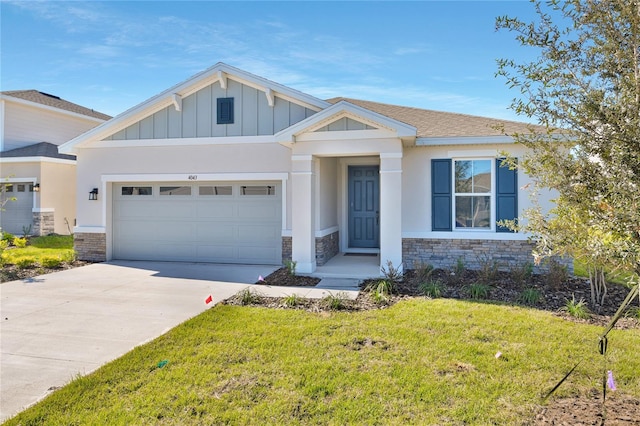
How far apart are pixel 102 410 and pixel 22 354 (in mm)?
2046

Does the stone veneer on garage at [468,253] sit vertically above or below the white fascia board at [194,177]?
below

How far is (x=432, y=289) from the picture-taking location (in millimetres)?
7477

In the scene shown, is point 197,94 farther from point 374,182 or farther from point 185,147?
point 374,182

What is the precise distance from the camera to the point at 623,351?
4727 millimetres

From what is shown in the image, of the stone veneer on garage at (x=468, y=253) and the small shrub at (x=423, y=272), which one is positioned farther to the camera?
the stone veneer on garage at (x=468, y=253)

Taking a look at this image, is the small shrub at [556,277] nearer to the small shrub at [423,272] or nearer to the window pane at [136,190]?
the small shrub at [423,272]

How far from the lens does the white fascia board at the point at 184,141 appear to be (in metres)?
10.6

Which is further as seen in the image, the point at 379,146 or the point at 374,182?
the point at 374,182

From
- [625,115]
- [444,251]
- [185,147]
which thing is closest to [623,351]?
[625,115]

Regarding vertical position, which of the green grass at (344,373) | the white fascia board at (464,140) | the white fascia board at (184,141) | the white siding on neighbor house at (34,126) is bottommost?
the green grass at (344,373)

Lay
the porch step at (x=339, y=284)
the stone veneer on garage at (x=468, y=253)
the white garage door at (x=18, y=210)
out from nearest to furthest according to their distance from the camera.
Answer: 1. the porch step at (x=339, y=284)
2. the stone veneer on garage at (x=468, y=253)
3. the white garage door at (x=18, y=210)

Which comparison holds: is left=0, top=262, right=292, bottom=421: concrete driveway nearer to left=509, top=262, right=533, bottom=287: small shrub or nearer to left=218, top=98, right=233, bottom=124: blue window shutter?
left=218, top=98, right=233, bottom=124: blue window shutter

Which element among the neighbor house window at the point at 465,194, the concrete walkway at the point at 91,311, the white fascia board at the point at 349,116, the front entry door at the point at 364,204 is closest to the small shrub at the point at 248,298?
the concrete walkway at the point at 91,311

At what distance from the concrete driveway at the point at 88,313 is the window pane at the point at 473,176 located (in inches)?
199
